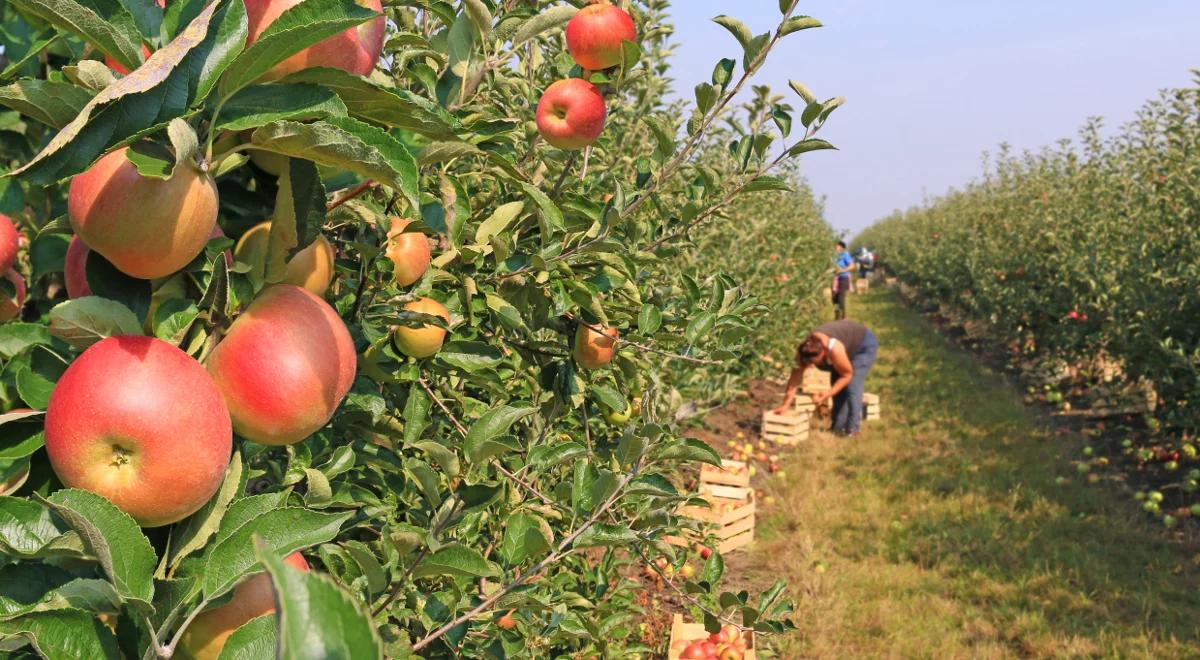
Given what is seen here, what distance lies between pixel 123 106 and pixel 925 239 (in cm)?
2180

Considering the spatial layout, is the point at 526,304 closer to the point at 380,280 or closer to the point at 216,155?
the point at 380,280

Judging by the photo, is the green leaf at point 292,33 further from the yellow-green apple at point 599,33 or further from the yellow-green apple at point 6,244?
the yellow-green apple at point 599,33

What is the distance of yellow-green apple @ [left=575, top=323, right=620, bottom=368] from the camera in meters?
1.63

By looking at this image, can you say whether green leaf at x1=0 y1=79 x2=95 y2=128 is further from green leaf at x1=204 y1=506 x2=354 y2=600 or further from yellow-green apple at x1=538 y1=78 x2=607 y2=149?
yellow-green apple at x1=538 y1=78 x2=607 y2=149

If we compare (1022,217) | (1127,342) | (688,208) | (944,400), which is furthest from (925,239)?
(688,208)

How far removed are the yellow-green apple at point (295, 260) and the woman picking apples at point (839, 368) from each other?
7557 mm

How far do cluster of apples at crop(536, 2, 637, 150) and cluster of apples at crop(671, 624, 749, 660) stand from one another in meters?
2.50

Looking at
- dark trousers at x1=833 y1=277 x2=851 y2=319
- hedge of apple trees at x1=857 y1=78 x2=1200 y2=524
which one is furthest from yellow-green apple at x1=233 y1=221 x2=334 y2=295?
dark trousers at x1=833 y1=277 x2=851 y2=319

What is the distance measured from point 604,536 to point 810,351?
24.7ft

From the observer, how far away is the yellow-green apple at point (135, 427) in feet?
2.31

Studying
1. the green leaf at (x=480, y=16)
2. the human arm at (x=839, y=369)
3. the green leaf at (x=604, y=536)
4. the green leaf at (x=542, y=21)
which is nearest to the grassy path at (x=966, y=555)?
the human arm at (x=839, y=369)

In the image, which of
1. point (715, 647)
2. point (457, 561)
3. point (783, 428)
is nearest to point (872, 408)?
point (783, 428)

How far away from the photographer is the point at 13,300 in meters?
1.05

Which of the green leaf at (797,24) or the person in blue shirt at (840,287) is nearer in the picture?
the green leaf at (797,24)
